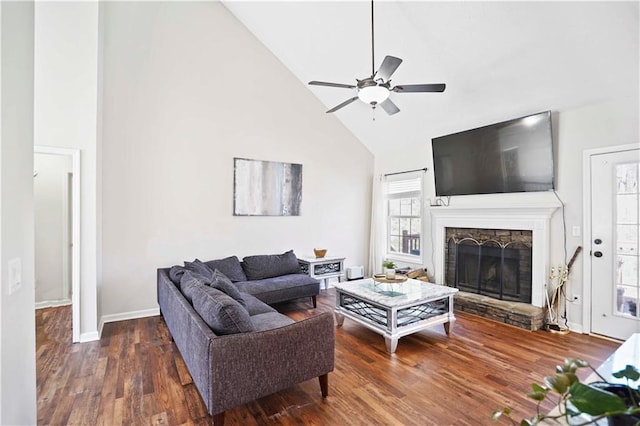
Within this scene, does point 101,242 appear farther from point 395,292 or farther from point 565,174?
point 565,174

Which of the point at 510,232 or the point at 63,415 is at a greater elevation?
the point at 510,232

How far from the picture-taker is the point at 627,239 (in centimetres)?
321

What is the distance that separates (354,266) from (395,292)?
8.40 feet

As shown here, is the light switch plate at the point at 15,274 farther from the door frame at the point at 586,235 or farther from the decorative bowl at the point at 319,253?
the door frame at the point at 586,235

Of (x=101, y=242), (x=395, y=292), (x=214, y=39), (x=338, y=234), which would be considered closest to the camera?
(x=395, y=292)

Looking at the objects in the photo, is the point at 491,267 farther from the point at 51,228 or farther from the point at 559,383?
the point at 51,228

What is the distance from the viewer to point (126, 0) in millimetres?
3734

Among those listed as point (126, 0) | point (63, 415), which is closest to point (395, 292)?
point (63, 415)

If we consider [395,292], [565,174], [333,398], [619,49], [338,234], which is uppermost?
[619,49]

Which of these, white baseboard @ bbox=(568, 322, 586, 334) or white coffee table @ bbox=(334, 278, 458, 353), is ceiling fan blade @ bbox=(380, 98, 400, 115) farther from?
white baseboard @ bbox=(568, 322, 586, 334)

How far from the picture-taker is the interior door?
317cm

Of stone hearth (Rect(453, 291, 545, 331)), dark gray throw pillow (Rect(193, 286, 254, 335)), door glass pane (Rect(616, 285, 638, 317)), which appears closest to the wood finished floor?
stone hearth (Rect(453, 291, 545, 331))

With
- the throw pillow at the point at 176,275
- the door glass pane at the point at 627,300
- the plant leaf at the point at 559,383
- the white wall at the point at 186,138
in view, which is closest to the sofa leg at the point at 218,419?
the throw pillow at the point at 176,275

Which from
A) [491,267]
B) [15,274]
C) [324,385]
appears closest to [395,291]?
[324,385]
